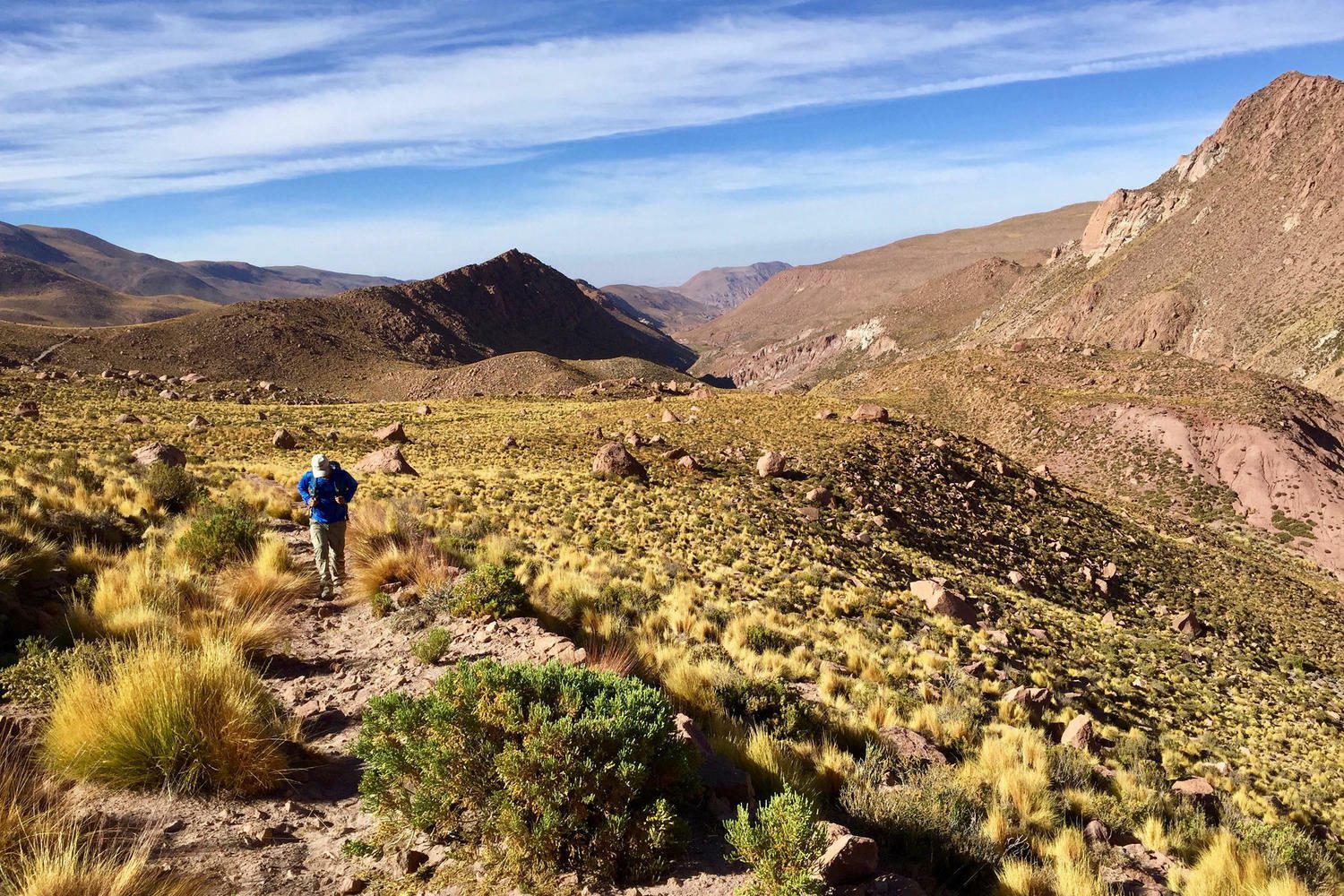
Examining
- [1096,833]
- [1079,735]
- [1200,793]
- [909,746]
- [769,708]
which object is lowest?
[1200,793]

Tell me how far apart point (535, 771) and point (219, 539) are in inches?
286

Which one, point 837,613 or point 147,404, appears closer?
point 837,613

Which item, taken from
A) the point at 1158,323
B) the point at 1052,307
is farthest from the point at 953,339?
the point at 1158,323

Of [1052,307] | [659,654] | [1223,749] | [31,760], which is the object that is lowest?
[1223,749]

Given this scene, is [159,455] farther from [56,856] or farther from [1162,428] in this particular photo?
[1162,428]

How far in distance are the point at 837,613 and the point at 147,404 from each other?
32.6 m

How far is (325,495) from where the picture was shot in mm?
8930

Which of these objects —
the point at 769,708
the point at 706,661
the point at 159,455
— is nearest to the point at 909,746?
the point at 769,708

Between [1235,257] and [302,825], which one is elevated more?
[1235,257]

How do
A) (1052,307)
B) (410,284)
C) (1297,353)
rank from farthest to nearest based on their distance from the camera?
(410,284)
(1052,307)
(1297,353)

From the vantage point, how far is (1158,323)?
77438 mm

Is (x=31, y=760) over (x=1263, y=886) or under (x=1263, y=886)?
over

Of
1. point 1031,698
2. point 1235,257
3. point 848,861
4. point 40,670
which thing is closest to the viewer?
point 848,861

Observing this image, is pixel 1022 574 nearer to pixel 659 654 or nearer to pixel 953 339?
pixel 659 654
